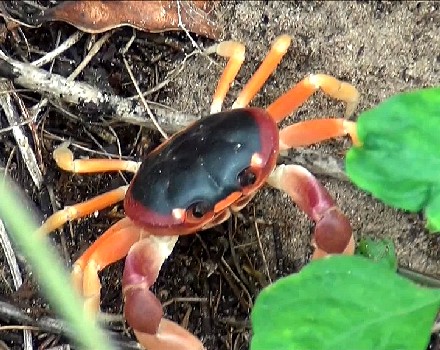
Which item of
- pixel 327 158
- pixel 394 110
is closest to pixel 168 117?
pixel 327 158

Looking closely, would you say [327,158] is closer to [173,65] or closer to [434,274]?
[434,274]

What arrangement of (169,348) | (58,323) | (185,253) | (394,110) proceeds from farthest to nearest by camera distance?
(185,253)
(58,323)
(169,348)
(394,110)

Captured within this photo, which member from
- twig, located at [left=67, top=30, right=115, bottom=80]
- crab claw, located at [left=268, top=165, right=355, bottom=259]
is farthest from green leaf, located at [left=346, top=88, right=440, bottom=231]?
twig, located at [left=67, top=30, right=115, bottom=80]

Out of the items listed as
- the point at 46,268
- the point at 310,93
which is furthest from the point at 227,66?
the point at 46,268

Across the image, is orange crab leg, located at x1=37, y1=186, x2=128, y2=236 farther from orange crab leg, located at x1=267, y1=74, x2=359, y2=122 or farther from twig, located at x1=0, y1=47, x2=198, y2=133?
orange crab leg, located at x1=267, y1=74, x2=359, y2=122

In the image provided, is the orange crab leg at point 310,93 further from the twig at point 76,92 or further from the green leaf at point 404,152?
the green leaf at point 404,152

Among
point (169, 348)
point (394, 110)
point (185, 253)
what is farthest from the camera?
point (185, 253)

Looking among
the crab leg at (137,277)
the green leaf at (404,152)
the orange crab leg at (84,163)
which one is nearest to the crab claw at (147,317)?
the crab leg at (137,277)
